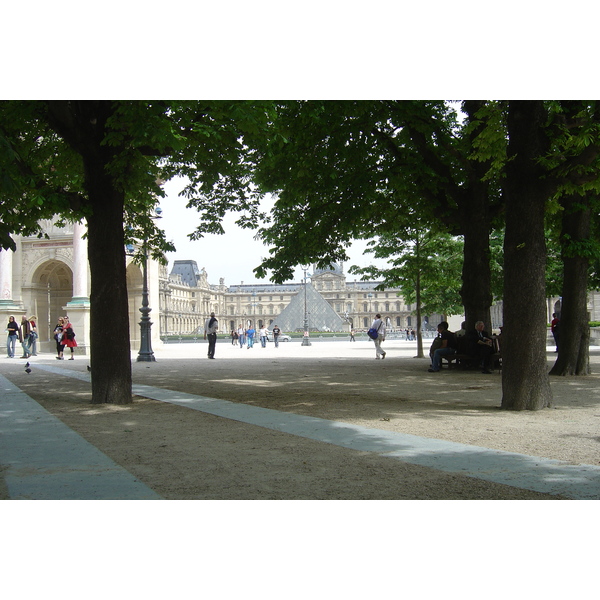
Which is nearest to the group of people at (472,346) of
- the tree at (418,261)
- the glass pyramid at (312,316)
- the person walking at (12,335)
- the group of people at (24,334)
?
the tree at (418,261)

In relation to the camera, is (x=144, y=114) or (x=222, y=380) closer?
(x=144, y=114)

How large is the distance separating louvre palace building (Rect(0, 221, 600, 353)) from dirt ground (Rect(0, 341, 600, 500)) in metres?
8.25

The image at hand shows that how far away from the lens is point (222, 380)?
14.1m

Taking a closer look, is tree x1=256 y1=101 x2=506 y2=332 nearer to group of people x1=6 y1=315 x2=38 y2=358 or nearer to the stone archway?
group of people x1=6 y1=315 x2=38 y2=358

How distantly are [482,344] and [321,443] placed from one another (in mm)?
9126

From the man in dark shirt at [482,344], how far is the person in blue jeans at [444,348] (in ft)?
1.49

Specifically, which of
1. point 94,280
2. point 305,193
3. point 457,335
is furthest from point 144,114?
point 457,335

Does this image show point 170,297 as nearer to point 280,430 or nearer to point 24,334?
point 24,334

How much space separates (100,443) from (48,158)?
303 inches

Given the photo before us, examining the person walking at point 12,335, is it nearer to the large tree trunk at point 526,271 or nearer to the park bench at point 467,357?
the park bench at point 467,357

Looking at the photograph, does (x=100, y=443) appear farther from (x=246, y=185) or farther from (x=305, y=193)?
(x=246, y=185)

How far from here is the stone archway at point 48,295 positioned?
32469 mm

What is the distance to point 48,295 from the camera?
34.9 meters

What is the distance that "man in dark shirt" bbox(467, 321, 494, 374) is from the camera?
47.9ft
